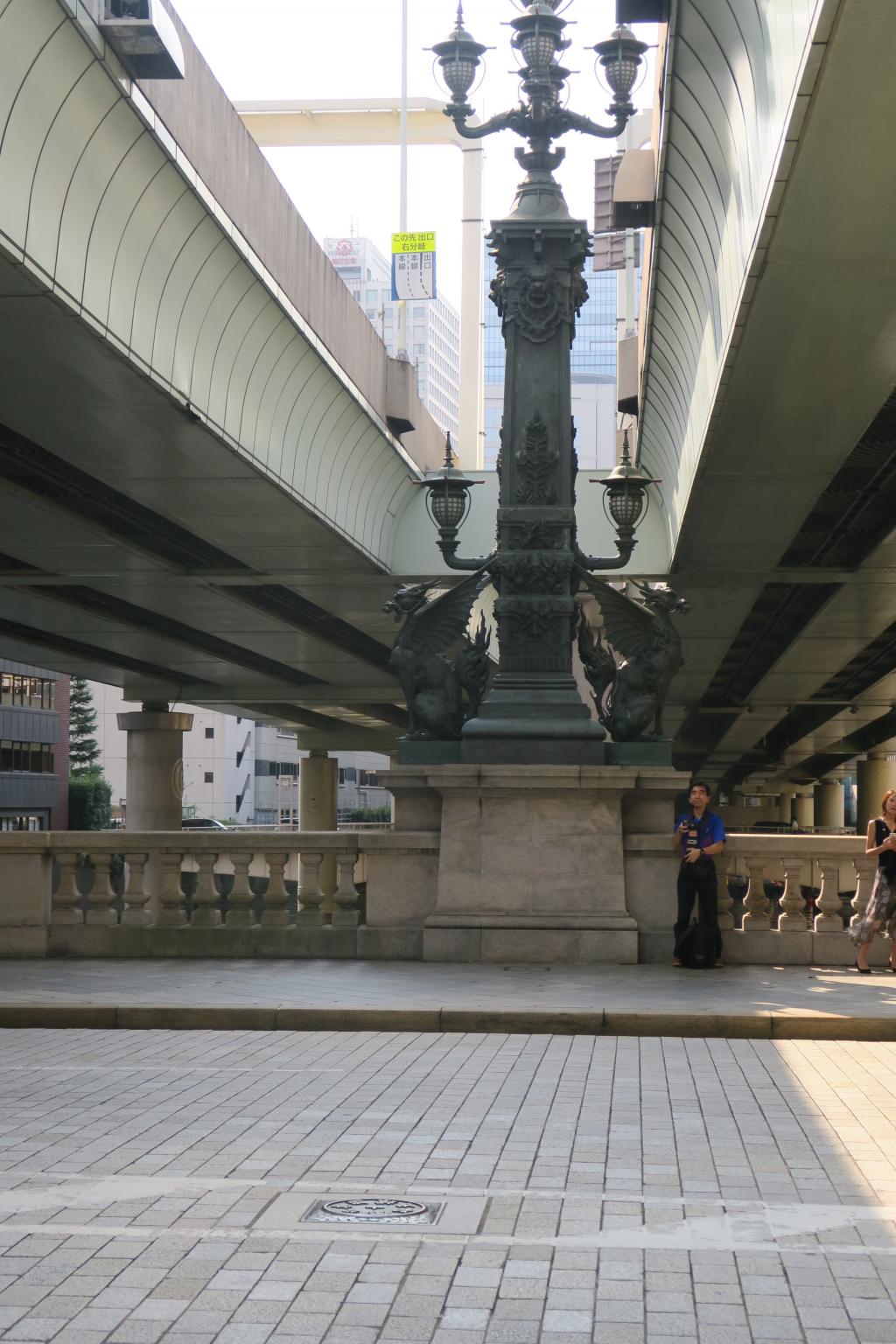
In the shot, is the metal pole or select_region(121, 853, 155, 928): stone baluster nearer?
select_region(121, 853, 155, 928): stone baluster

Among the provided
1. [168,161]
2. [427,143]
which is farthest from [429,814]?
[427,143]

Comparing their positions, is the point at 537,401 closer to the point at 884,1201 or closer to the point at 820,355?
the point at 820,355

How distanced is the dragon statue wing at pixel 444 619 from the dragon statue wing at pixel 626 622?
1051mm

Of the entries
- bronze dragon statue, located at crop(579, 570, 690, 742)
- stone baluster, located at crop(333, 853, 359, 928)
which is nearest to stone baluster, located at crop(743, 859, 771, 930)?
bronze dragon statue, located at crop(579, 570, 690, 742)

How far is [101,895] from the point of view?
14609 millimetres

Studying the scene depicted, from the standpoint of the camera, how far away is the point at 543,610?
14414 mm

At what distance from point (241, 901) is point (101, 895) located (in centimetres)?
124

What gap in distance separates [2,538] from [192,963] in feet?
57.3

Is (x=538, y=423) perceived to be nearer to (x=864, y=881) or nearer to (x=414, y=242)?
(x=864, y=881)

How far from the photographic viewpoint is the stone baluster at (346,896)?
14.3 metres

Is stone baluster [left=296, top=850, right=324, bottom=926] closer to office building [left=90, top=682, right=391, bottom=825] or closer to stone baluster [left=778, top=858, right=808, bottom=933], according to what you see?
stone baluster [left=778, top=858, right=808, bottom=933]

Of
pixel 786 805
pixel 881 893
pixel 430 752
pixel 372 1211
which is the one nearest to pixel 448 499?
pixel 430 752

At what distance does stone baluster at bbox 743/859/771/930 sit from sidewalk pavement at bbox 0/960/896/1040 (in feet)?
2.23

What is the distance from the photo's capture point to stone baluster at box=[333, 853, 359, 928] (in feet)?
46.8
